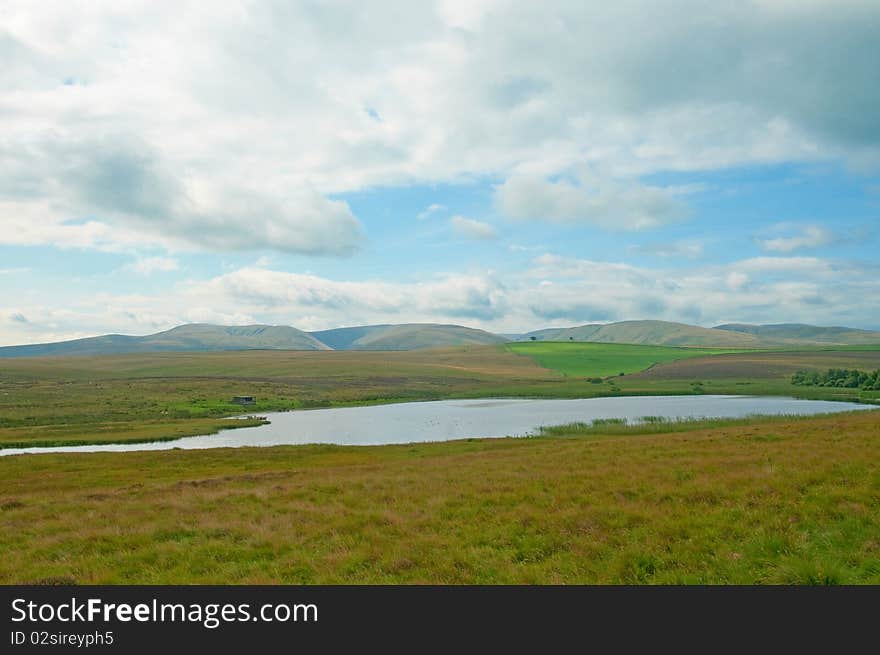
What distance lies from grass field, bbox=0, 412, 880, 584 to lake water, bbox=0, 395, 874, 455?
1710 inches

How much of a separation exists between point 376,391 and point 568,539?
14633 centimetres

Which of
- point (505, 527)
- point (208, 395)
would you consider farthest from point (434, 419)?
point (505, 527)

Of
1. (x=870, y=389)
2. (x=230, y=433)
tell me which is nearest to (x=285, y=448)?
(x=230, y=433)

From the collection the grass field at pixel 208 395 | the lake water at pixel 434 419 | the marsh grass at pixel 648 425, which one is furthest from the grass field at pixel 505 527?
the grass field at pixel 208 395

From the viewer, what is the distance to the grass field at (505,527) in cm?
1185

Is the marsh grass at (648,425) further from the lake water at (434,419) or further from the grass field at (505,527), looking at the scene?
the grass field at (505,527)

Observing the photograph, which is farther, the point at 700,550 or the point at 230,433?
the point at 230,433

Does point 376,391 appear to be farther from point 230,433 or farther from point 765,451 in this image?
point 765,451

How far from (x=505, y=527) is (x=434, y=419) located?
78.7m

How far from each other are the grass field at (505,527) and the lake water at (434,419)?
43.4m

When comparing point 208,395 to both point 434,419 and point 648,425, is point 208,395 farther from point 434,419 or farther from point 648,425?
point 648,425

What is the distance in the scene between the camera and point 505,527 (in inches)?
585
